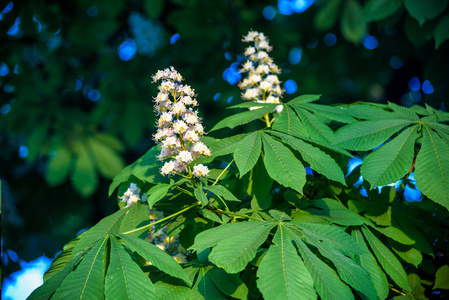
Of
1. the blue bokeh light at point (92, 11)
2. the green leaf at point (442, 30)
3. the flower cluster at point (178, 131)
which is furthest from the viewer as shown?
the blue bokeh light at point (92, 11)

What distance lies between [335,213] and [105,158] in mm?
1965

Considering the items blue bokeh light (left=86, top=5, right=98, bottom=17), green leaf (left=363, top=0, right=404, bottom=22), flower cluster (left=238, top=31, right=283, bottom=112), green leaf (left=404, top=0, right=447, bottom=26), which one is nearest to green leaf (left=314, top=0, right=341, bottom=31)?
green leaf (left=363, top=0, right=404, bottom=22)

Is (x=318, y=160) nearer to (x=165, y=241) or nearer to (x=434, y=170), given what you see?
(x=434, y=170)

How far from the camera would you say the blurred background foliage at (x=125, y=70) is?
2.86 m

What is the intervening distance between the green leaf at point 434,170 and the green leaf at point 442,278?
34 cm

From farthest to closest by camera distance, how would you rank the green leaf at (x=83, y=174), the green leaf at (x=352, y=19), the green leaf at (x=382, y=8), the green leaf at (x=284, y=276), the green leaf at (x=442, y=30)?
the green leaf at (x=352, y=19) < the green leaf at (x=83, y=174) < the green leaf at (x=382, y=8) < the green leaf at (x=442, y=30) < the green leaf at (x=284, y=276)

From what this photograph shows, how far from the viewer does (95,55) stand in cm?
392

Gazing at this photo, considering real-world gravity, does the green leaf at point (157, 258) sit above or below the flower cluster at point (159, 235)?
below

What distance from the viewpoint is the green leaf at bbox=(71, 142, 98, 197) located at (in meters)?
2.73

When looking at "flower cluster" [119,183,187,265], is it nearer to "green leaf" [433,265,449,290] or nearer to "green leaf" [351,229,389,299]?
"green leaf" [351,229,389,299]

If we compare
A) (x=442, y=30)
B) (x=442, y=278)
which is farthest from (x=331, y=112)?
(x=442, y=30)

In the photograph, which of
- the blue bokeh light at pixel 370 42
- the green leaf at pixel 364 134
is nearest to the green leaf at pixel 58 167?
the green leaf at pixel 364 134

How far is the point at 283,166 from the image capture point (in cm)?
113

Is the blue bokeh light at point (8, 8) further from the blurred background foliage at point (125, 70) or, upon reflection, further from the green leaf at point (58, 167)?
the green leaf at point (58, 167)
